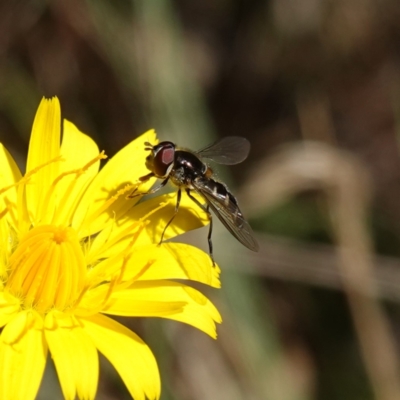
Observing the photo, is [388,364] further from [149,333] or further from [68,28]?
[68,28]

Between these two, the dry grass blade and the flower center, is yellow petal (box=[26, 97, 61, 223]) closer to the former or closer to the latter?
the flower center

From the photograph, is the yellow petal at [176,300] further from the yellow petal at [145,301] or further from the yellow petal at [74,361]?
the yellow petal at [74,361]

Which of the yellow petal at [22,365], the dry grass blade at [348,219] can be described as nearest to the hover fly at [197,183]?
the yellow petal at [22,365]

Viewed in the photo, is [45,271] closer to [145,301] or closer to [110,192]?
[145,301]

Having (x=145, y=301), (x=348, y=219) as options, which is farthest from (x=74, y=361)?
(x=348, y=219)

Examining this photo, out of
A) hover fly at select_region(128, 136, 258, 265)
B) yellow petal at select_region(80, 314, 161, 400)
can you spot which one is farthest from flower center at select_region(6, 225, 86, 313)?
hover fly at select_region(128, 136, 258, 265)
